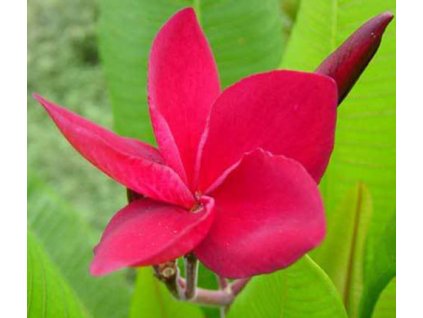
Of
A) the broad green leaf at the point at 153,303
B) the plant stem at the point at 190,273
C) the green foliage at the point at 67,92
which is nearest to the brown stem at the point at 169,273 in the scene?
the plant stem at the point at 190,273

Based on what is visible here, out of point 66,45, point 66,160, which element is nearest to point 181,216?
point 66,160

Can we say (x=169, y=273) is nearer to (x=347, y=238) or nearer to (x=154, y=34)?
(x=347, y=238)

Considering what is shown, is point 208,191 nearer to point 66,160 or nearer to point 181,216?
point 181,216

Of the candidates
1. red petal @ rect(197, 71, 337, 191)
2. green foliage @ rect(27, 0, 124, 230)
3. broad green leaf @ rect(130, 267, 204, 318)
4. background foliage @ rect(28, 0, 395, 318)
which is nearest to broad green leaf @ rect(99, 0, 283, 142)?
background foliage @ rect(28, 0, 395, 318)

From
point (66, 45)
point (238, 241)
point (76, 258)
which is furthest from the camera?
point (66, 45)

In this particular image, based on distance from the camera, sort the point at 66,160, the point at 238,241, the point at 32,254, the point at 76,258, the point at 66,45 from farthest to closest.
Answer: the point at 66,45, the point at 66,160, the point at 76,258, the point at 32,254, the point at 238,241

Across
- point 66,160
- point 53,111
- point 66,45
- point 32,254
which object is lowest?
point 66,160

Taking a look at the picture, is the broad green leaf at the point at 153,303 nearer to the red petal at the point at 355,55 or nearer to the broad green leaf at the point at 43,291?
the broad green leaf at the point at 43,291
